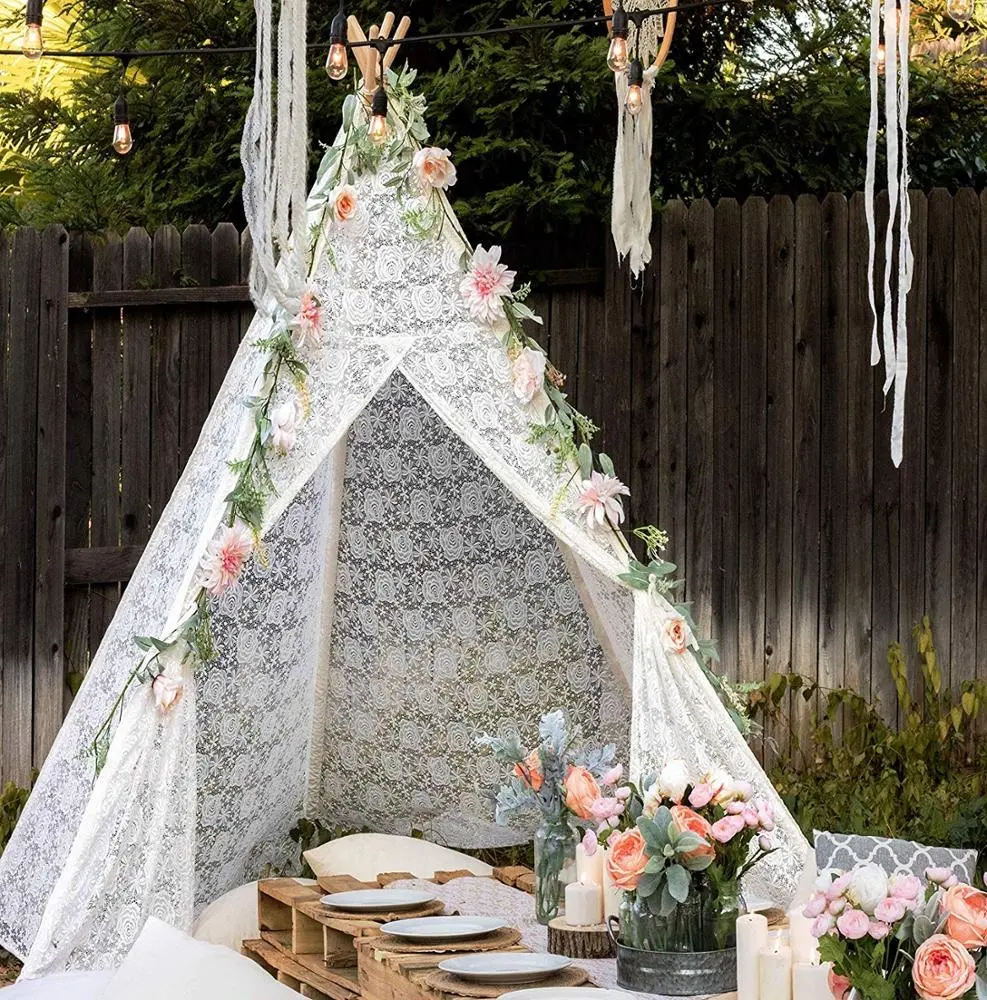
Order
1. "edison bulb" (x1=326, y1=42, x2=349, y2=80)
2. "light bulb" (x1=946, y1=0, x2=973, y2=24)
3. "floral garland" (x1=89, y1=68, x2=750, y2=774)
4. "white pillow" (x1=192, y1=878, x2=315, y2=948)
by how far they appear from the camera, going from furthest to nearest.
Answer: "white pillow" (x1=192, y1=878, x2=315, y2=948)
"floral garland" (x1=89, y1=68, x2=750, y2=774)
"edison bulb" (x1=326, y1=42, x2=349, y2=80)
"light bulb" (x1=946, y1=0, x2=973, y2=24)

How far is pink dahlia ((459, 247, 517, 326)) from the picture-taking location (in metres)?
3.83

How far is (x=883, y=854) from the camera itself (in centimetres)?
334

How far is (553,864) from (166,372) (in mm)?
2525

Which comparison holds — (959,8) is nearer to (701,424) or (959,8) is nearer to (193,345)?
(701,424)

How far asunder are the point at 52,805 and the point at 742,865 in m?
1.71

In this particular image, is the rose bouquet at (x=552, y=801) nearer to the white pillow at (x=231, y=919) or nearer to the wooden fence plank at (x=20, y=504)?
the white pillow at (x=231, y=919)

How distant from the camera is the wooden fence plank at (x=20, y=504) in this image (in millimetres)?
5191

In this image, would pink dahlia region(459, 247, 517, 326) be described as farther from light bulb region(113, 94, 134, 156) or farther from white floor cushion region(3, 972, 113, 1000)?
white floor cushion region(3, 972, 113, 1000)

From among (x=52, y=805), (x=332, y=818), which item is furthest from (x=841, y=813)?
(x=52, y=805)

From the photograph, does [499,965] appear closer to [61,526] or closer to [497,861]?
[497,861]

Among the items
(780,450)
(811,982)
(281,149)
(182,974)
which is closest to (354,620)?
(780,450)

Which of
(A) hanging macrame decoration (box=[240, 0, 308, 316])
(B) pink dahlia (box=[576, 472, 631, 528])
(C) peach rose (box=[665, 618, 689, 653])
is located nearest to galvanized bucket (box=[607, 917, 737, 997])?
(C) peach rose (box=[665, 618, 689, 653])

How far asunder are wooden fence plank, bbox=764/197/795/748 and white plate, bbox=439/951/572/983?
8.07 ft

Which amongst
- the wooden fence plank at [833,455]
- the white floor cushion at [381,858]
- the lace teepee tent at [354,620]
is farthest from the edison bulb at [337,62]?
the wooden fence plank at [833,455]
